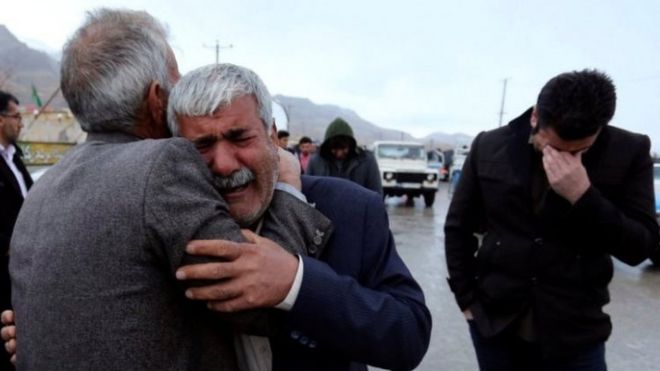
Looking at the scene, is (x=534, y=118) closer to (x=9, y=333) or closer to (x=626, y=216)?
(x=626, y=216)

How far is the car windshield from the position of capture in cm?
1527

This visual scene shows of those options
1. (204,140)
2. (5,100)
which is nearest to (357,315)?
(204,140)

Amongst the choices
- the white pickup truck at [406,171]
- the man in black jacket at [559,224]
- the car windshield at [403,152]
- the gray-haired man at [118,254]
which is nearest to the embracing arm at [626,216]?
the man in black jacket at [559,224]

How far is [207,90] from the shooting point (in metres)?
1.13

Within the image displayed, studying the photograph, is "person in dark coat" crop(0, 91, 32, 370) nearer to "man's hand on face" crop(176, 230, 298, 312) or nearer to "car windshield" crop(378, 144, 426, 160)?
"man's hand on face" crop(176, 230, 298, 312)

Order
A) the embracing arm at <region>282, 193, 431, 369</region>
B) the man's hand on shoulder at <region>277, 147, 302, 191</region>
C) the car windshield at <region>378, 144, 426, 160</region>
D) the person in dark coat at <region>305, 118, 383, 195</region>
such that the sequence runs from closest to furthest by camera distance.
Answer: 1. the embracing arm at <region>282, 193, 431, 369</region>
2. the man's hand on shoulder at <region>277, 147, 302, 191</region>
3. the person in dark coat at <region>305, 118, 383, 195</region>
4. the car windshield at <region>378, 144, 426, 160</region>

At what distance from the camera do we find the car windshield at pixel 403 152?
15.3 meters

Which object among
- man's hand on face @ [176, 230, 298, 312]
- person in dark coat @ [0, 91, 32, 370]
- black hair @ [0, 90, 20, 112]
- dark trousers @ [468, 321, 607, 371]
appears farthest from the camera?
→ black hair @ [0, 90, 20, 112]

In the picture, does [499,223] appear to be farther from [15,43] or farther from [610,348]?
[15,43]

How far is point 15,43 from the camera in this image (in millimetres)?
132125

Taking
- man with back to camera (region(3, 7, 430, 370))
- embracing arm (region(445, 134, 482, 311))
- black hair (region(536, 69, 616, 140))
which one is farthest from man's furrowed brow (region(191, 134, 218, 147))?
embracing arm (region(445, 134, 482, 311))

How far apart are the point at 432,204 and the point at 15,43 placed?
153102 mm

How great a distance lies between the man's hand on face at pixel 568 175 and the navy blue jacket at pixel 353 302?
2.43 ft

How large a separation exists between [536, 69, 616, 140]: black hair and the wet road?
2.59 metres
